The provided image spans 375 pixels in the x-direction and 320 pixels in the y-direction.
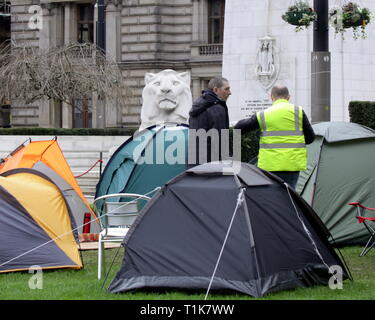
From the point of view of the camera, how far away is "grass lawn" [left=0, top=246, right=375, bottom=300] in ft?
33.0

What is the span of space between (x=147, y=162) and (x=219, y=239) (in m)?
6.61

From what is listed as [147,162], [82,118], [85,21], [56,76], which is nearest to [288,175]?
[147,162]

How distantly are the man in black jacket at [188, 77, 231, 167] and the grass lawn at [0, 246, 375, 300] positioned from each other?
1682 mm

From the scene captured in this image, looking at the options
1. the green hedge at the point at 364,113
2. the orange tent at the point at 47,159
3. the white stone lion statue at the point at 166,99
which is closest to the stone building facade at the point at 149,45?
the white stone lion statue at the point at 166,99

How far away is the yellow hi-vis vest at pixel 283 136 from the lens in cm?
1205

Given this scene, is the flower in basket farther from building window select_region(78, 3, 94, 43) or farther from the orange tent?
building window select_region(78, 3, 94, 43)

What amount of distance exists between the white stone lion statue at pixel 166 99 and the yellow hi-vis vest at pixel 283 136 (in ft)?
22.7

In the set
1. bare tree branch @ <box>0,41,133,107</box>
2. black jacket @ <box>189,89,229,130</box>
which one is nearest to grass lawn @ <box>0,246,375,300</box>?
black jacket @ <box>189,89,229,130</box>

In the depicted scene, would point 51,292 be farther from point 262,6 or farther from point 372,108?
point 262,6

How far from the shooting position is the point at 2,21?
185 feet

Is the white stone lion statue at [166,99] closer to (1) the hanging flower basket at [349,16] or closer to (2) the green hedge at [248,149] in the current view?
(2) the green hedge at [248,149]

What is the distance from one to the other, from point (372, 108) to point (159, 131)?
12.5ft

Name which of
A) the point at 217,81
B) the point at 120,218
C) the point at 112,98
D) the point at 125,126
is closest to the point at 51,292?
the point at 120,218

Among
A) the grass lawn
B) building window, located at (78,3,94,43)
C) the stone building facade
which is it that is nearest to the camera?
the grass lawn
